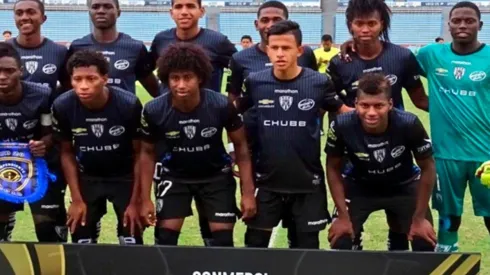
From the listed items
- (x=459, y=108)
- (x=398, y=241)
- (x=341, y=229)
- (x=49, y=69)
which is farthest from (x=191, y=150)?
(x=459, y=108)

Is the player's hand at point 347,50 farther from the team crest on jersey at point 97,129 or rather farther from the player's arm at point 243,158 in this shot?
the team crest on jersey at point 97,129

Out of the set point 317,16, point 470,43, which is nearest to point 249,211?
point 470,43

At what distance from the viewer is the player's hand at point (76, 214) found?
13.7ft

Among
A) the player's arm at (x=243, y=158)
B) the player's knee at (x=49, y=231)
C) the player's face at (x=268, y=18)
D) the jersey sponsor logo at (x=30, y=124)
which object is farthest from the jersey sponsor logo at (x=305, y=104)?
the player's knee at (x=49, y=231)

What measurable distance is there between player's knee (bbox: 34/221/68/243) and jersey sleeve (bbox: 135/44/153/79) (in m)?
1.17

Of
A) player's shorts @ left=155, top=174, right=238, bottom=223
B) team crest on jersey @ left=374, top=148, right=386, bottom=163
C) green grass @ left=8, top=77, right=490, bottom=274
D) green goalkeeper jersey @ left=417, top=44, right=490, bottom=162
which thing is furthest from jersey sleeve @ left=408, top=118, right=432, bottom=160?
green grass @ left=8, top=77, right=490, bottom=274

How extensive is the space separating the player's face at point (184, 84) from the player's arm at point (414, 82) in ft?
4.43

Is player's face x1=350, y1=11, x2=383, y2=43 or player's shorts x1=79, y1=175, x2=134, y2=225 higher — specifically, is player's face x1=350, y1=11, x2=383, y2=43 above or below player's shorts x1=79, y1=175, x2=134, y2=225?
above

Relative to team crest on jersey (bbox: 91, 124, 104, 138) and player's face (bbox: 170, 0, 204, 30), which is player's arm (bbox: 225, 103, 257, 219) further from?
player's face (bbox: 170, 0, 204, 30)

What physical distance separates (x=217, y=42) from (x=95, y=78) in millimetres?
1078

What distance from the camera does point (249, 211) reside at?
4066 mm

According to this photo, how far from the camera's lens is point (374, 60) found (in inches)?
169

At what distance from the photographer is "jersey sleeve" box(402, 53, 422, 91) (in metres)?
4.35

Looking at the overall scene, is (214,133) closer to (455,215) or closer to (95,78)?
(95,78)
